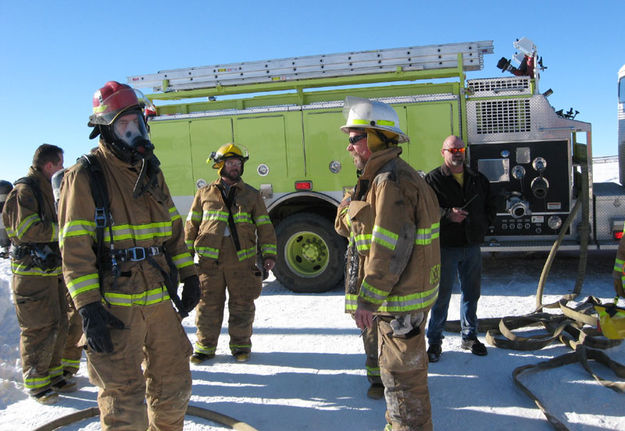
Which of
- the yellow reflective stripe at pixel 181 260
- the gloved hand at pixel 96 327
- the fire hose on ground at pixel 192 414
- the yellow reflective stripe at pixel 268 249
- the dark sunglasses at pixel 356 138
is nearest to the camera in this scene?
the gloved hand at pixel 96 327

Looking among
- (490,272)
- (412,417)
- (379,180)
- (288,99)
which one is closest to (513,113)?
(490,272)

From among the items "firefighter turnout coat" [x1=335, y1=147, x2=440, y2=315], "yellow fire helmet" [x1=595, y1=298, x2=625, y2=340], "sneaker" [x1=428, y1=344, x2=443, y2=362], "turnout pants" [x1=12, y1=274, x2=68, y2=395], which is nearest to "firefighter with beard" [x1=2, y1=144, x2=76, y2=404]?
"turnout pants" [x1=12, y1=274, x2=68, y2=395]

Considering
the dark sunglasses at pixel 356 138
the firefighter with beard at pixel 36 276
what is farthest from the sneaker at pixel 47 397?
the dark sunglasses at pixel 356 138

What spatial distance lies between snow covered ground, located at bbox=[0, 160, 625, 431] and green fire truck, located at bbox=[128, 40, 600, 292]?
Answer: 118 centimetres

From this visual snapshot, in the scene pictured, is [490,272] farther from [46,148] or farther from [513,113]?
[46,148]

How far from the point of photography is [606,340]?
3627 millimetres

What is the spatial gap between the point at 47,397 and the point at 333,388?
208 cm

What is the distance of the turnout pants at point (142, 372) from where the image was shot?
216 cm

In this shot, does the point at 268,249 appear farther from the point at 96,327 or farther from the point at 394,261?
the point at 96,327

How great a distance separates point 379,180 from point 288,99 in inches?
167

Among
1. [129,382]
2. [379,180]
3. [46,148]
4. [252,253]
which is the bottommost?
[129,382]

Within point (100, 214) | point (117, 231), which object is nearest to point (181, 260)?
point (117, 231)

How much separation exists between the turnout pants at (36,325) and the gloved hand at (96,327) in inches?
66.1

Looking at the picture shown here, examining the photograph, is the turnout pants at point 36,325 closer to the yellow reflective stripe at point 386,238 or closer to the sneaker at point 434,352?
the yellow reflective stripe at point 386,238
